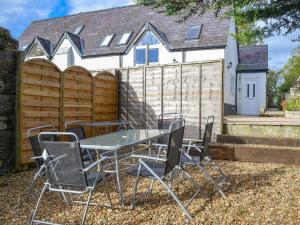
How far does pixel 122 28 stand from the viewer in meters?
21.3

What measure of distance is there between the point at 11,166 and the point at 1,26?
2.64m

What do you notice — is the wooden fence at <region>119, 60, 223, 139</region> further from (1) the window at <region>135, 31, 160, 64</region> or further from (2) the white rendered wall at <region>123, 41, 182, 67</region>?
(1) the window at <region>135, 31, 160, 64</region>

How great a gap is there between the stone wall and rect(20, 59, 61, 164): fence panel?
148 millimetres

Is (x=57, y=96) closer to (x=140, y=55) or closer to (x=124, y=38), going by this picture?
(x=140, y=55)

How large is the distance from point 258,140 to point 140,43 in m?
12.7

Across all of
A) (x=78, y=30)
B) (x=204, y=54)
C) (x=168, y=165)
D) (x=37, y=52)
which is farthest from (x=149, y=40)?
(x=168, y=165)

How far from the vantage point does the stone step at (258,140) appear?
752 centimetres

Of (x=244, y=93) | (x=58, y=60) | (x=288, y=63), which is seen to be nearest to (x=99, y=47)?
(x=58, y=60)

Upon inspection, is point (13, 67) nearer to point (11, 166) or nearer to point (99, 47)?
point (11, 166)

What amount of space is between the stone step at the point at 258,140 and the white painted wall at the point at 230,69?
9721 mm

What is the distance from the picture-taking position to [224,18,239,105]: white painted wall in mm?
17906

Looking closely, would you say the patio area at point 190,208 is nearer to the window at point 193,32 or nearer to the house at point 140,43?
the house at point 140,43

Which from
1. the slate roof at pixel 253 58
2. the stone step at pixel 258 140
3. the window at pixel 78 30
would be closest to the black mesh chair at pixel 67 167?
the stone step at pixel 258 140

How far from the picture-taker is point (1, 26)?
6.18 meters
